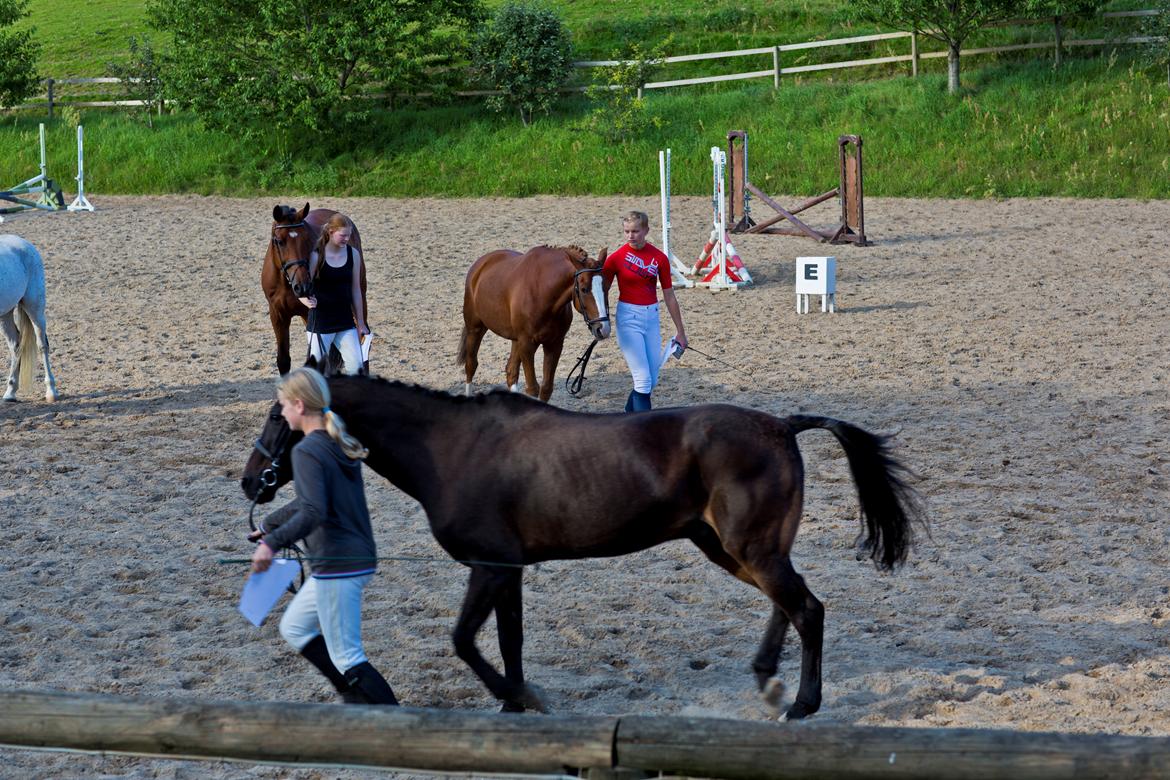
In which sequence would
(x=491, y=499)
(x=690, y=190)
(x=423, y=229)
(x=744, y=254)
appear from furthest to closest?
(x=690, y=190) < (x=423, y=229) < (x=744, y=254) < (x=491, y=499)

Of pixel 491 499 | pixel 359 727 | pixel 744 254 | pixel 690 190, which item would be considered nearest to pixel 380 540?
pixel 491 499

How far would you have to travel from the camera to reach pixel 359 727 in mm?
3037

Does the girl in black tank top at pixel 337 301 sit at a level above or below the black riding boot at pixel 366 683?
above

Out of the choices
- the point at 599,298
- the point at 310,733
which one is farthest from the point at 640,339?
the point at 310,733

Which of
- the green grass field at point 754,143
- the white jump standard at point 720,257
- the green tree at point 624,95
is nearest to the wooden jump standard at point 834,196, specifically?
the white jump standard at point 720,257

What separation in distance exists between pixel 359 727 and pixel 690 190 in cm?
2217

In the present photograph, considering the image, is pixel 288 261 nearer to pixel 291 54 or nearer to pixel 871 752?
pixel 871 752

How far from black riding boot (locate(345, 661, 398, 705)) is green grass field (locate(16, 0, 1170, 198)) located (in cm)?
2006

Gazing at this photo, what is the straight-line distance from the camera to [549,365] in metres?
10.4

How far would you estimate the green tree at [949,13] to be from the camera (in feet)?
82.1

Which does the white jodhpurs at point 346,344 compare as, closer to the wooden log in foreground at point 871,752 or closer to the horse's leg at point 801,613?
the horse's leg at point 801,613

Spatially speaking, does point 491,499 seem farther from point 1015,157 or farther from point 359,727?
point 1015,157

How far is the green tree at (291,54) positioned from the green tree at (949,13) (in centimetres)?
985

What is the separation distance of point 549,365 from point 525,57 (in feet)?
64.7
